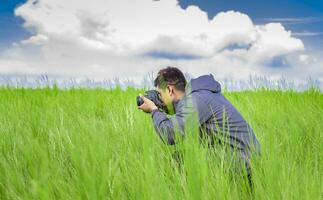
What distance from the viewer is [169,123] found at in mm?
3113

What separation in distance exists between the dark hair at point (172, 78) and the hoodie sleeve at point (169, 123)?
0.90 ft

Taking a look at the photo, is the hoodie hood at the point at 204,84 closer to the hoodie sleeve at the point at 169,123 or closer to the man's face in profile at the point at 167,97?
the hoodie sleeve at the point at 169,123

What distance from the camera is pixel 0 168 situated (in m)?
2.37

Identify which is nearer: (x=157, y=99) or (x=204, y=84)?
(x=204, y=84)

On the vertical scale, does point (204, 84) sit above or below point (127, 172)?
above

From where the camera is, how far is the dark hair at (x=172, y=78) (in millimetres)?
3414

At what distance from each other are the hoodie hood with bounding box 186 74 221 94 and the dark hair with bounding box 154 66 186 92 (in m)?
0.31

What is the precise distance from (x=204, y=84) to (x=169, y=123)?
37 cm

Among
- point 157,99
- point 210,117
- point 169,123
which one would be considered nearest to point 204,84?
point 210,117

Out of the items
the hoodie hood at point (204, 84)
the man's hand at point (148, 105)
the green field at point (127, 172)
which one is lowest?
the green field at point (127, 172)

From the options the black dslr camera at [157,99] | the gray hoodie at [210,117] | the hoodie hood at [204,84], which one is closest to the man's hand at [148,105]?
the black dslr camera at [157,99]

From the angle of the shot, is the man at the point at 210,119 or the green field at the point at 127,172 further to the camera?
the man at the point at 210,119

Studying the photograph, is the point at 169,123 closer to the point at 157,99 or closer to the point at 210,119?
the point at 210,119

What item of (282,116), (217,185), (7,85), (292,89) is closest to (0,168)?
(217,185)
